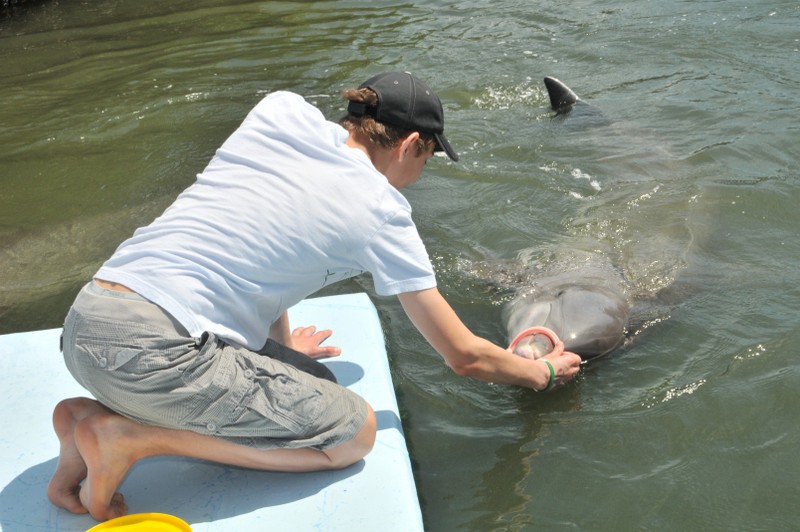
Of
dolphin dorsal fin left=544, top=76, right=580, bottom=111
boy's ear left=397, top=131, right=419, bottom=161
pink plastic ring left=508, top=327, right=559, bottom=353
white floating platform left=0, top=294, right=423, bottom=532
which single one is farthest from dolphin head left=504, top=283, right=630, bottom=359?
dolphin dorsal fin left=544, top=76, right=580, bottom=111

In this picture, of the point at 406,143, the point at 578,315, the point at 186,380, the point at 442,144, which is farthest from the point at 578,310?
the point at 186,380

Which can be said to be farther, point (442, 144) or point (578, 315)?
point (578, 315)

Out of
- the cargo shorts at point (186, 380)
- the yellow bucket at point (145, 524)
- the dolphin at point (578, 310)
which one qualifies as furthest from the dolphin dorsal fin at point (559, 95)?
the yellow bucket at point (145, 524)

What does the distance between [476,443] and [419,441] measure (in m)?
0.26

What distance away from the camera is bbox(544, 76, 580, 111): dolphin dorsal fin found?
24.1ft

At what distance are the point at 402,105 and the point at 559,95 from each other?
4.69m

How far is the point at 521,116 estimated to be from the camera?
24.8 feet

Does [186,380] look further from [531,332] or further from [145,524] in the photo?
[531,332]

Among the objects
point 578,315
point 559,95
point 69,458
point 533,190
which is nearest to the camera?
point 69,458

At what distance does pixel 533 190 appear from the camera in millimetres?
6305

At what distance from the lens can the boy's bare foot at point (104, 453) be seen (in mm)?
2859

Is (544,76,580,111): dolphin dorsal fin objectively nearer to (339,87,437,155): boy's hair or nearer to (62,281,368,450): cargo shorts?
(339,87,437,155): boy's hair

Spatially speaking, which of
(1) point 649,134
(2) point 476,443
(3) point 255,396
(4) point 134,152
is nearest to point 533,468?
(2) point 476,443

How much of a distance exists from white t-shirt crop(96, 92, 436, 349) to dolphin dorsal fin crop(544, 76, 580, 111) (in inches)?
188
